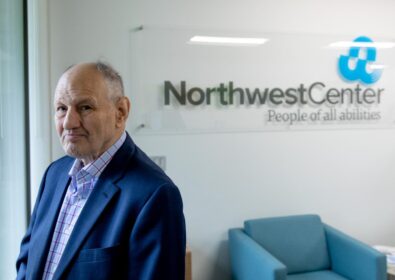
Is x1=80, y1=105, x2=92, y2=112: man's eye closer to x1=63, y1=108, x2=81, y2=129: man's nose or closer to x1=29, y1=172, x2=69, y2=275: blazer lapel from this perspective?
x1=63, y1=108, x2=81, y2=129: man's nose

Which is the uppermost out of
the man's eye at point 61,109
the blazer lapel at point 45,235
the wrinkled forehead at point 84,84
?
the wrinkled forehead at point 84,84

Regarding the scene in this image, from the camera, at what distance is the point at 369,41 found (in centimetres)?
339

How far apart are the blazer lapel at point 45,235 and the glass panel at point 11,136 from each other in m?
0.82

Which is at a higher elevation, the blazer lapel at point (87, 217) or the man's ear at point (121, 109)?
the man's ear at point (121, 109)

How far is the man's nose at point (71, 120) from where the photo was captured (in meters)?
1.20

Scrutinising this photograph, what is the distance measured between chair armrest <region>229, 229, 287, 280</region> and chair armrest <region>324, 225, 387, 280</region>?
28.0 inches

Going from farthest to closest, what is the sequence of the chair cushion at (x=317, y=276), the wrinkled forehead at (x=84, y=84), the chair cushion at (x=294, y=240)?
the chair cushion at (x=294, y=240), the chair cushion at (x=317, y=276), the wrinkled forehead at (x=84, y=84)

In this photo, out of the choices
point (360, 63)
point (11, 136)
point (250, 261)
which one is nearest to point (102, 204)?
point (11, 136)

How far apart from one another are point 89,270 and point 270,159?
→ 2.36 meters

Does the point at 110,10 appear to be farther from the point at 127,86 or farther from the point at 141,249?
the point at 141,249

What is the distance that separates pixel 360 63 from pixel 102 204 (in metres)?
3.03

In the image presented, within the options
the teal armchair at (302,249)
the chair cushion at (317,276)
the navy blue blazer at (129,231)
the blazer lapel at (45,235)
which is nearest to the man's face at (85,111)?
the navy blue blazer at (129,231)

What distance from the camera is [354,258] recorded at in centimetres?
274

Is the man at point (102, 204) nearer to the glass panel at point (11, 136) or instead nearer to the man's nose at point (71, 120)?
the man's nose at point (71, 120)
